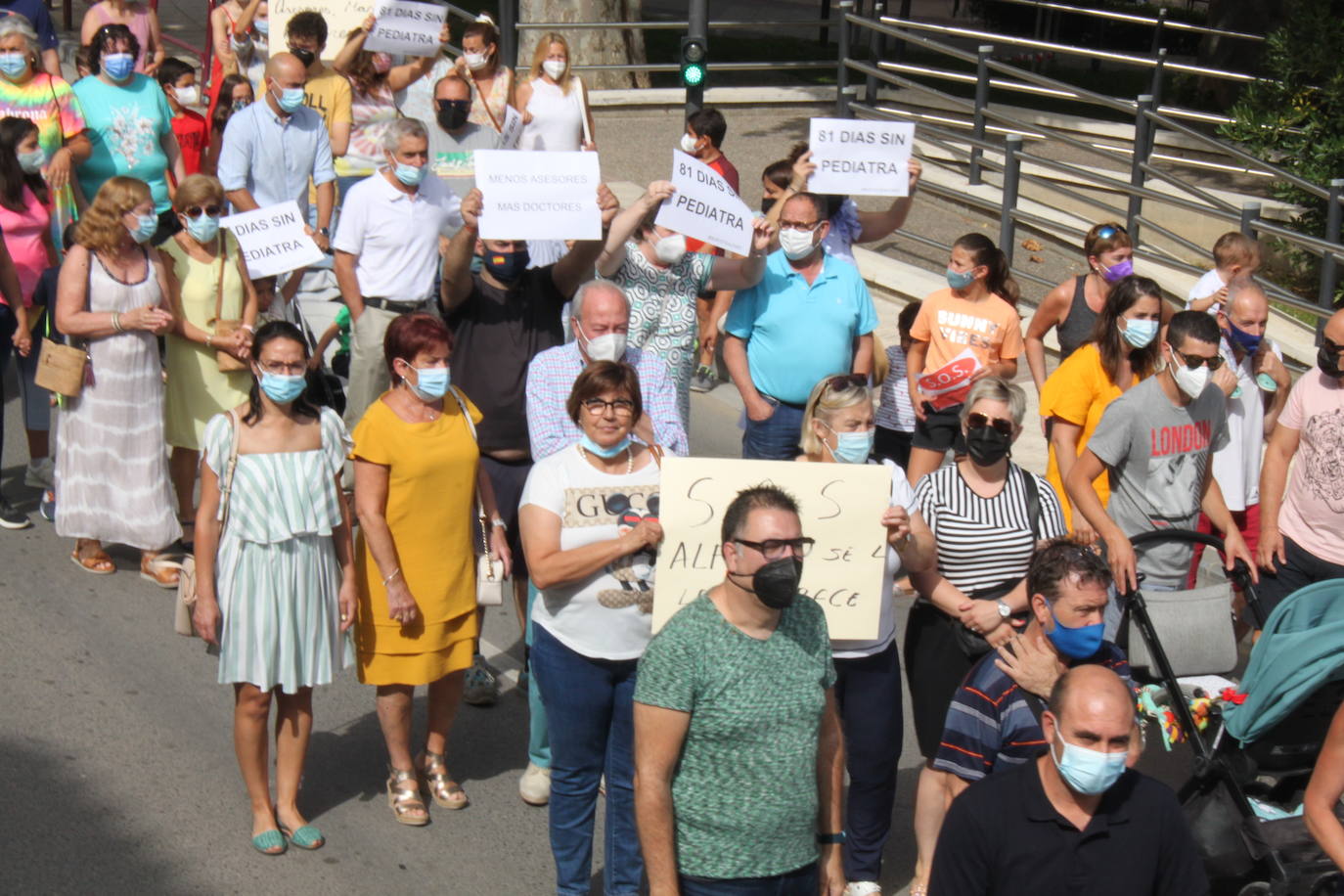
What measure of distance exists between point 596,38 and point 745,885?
15037 millimetres

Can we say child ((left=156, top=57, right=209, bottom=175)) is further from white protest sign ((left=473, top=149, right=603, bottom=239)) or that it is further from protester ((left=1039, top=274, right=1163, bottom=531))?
protester ((left=1039, top=274, right=1163, bottom=531))

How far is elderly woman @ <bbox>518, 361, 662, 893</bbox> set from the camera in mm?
5047

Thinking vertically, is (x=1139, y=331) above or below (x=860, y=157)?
below

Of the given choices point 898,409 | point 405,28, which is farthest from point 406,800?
point 405,28

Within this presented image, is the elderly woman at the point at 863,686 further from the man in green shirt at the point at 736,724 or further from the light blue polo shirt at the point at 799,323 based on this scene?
the light blue polo shirt at the point at 799,323

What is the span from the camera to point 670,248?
22.5 ft

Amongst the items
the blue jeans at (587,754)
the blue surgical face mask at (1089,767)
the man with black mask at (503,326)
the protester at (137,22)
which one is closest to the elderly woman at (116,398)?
the man with black mask at (503,326)

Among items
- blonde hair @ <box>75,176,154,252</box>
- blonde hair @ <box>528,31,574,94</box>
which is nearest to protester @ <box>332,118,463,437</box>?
blonde hair @ <box>75,176,154,252</box>

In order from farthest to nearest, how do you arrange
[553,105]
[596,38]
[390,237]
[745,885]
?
[596,38] < [553,105] < [390,237] < [745,885]

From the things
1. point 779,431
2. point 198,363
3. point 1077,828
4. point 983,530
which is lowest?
→ point 779,431

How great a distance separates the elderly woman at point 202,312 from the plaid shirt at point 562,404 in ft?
7.08

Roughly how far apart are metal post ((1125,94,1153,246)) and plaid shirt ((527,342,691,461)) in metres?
6.50

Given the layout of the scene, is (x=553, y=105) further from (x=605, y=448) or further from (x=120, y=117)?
(x=605, y=448)

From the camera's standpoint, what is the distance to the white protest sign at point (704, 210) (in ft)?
22.4
